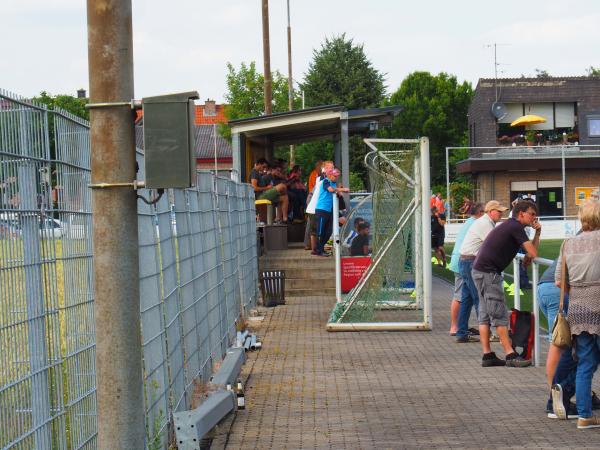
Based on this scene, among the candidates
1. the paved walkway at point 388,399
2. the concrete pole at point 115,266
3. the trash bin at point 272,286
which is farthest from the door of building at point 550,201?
the concrete pole at point 115,266

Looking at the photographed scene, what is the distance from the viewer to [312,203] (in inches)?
893

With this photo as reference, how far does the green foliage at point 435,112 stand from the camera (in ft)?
325

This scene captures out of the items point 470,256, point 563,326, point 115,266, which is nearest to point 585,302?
point 563,326

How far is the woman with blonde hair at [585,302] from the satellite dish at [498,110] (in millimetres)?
66266

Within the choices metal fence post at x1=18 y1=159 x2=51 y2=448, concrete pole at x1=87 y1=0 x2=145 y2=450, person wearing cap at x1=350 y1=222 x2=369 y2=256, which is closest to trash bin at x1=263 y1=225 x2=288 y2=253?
person wearing cap at x1=350 y1=222 x2=369 y2=256

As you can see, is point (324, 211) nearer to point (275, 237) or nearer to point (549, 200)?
point (275, 237)

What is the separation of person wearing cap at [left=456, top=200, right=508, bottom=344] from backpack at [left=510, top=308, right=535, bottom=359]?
143cm

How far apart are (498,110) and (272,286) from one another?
55728mm

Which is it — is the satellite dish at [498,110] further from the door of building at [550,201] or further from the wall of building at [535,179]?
the door of building at [550,201]

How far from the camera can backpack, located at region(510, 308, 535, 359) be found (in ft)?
41.0

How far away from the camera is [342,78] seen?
8631cm

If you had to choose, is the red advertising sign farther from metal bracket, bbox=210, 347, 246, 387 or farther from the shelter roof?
metal bracket, bbox=210, 347, 246, 387

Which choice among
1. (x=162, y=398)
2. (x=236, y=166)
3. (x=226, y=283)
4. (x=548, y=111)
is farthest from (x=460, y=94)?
(x=162, y=398)

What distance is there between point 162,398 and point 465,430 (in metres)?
2.29
